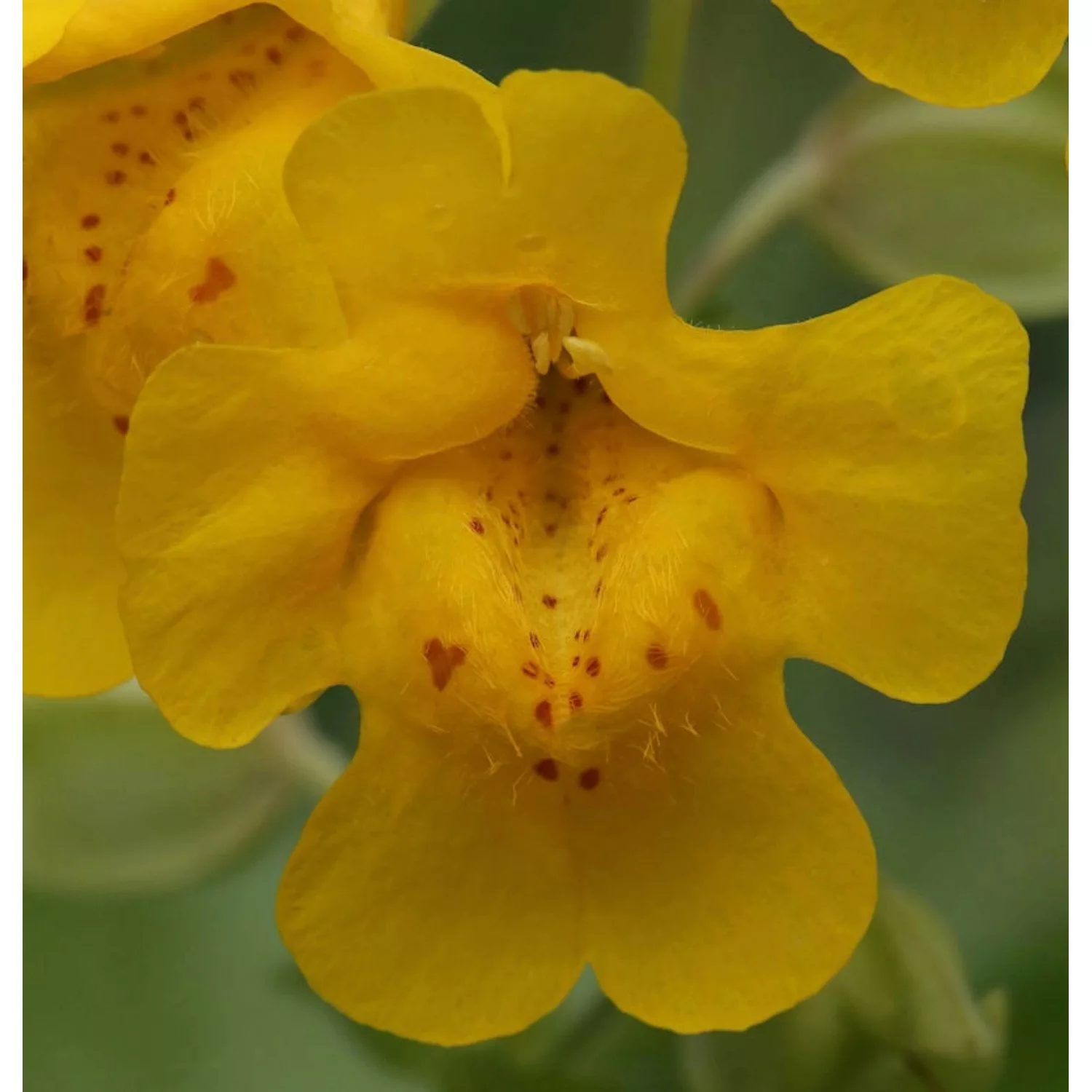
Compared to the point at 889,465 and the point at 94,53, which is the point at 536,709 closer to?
the point at 889,465

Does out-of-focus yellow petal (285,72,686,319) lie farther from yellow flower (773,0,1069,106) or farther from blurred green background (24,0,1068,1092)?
blurred green background (24,0,1068,1092)

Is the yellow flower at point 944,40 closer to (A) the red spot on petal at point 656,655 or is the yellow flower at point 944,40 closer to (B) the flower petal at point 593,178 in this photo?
(B) the flower petal at point 593,178

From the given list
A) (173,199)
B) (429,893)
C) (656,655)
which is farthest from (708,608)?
(173,199)

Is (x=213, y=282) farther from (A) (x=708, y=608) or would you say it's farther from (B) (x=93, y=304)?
(A) (x=708, y=608)

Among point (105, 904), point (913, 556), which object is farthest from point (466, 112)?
point (105, 904)

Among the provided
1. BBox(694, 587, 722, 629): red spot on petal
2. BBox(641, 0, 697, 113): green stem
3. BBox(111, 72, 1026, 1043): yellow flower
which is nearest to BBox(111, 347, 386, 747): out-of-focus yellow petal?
BBox(111, 72, 1026, 1043): yellow flower

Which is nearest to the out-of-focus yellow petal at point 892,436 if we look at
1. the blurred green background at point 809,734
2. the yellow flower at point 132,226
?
the yellow flower at point 132,226
